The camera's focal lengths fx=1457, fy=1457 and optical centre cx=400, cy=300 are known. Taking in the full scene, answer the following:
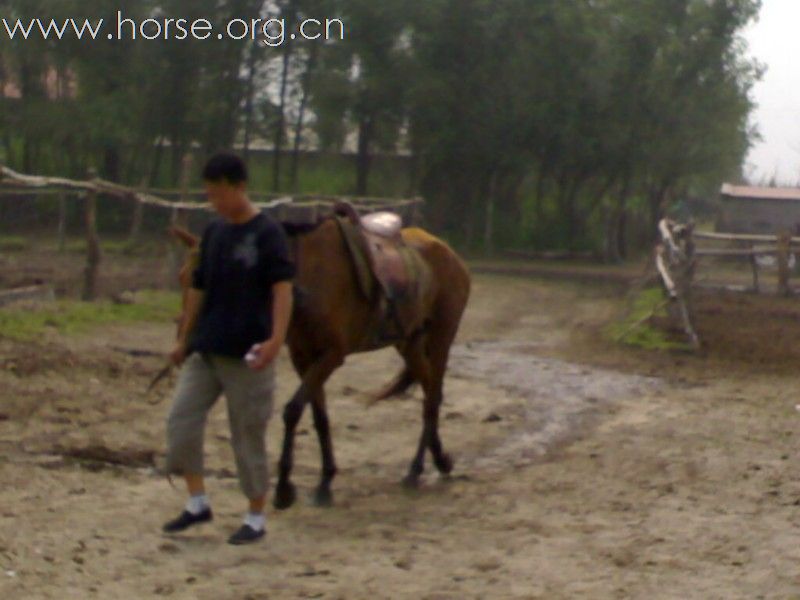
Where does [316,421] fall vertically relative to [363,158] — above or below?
below

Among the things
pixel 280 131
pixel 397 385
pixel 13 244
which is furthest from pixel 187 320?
pixel 280 131

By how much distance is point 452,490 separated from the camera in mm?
7570

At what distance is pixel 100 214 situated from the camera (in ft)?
105

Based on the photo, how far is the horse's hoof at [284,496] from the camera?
6.79 meters

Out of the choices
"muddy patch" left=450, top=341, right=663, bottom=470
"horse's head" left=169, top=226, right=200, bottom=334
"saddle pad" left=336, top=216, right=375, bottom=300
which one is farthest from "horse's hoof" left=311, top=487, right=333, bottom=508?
"muddy patch" left=450, top=341, right=663, bottom=470

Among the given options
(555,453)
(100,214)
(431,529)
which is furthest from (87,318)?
(100,214)

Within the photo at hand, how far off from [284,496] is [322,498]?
0.25 meters

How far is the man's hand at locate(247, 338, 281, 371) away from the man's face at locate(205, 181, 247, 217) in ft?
1.84

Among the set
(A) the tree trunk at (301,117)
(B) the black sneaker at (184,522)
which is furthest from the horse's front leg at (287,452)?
(A) the tree trunk at (301,117)

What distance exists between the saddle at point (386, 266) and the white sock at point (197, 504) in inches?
57.7

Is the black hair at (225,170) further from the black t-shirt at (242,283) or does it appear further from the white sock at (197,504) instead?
the white sock at (197,504)

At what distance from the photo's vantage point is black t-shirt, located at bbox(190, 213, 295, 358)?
5.92 metres

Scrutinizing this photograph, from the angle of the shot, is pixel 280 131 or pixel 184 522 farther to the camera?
pixel 280 131

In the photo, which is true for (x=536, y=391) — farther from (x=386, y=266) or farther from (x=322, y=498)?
(x=322, y=498)
